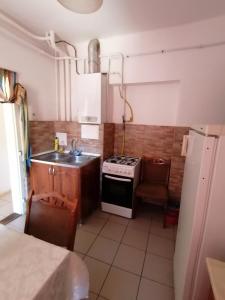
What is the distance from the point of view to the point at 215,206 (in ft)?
2.58

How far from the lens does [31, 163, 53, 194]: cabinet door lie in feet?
6.97

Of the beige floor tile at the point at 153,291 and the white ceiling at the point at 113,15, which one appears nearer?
the beige floor tile at the point at 153,291

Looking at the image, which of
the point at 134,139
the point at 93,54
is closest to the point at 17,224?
the point at 134,139

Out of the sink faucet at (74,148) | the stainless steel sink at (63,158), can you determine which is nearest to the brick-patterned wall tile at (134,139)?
the stainless steel sink at (63,158)

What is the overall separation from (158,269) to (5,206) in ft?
7.49

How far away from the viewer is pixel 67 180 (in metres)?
2.02

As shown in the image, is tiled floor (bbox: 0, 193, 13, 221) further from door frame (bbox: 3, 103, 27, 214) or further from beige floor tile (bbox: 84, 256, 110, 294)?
beige floor tile (bbox: 84, 256, 110, 294)

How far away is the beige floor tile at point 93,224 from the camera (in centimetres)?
204

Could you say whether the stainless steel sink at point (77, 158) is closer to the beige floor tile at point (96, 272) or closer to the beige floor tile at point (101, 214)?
the beige floor tile at point (101, 214)

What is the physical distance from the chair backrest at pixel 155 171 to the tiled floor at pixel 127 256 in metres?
0.52

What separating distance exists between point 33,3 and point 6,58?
64 cm

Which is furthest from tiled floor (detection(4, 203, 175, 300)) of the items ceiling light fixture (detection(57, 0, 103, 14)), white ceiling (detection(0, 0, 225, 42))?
white ceiling (detection(0, 0, 225, 42))

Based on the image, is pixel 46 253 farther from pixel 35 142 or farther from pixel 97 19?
pixel 97 19

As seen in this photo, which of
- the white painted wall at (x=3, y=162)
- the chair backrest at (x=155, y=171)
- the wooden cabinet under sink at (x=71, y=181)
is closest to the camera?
the wooden cabinet under sink at (x=71, y=181)
